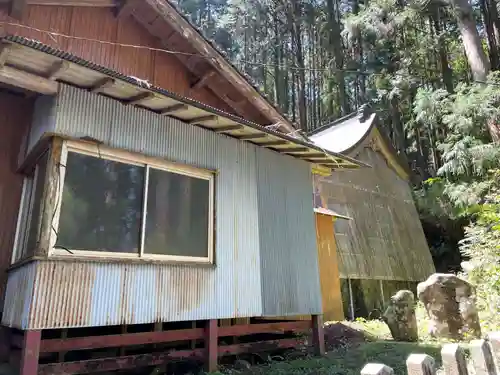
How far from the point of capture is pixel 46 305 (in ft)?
12.7

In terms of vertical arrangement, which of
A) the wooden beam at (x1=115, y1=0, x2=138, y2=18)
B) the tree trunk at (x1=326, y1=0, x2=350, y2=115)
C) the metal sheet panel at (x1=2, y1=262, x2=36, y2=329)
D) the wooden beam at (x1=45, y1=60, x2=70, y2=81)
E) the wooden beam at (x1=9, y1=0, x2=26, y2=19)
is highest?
the tree trunk at (x1=326, y1=0, x2=350, y2=115)

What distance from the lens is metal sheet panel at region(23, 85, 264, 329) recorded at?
4055 millimetres

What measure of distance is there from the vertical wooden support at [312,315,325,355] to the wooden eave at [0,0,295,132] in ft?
11.0

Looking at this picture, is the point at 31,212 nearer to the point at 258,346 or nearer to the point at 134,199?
the point at 134,199

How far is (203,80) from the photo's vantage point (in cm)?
674

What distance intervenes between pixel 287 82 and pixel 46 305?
22382 mm

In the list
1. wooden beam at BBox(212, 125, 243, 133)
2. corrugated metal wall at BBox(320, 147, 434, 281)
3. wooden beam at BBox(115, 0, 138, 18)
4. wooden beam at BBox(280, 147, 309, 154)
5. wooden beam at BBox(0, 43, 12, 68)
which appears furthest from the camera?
corrugated metal wall at BBox(320, 147, 434, 281)

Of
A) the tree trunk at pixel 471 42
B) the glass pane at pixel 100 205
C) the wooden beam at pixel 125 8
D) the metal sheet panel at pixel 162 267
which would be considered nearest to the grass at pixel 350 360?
the metal sheet panel at pixel 162 267

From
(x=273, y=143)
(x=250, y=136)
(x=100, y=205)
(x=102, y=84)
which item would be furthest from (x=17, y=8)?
(x=273, y=143)

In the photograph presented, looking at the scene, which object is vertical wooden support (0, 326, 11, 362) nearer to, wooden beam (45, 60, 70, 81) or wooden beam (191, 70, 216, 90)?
wooden beam (45, 60, 70, 81)

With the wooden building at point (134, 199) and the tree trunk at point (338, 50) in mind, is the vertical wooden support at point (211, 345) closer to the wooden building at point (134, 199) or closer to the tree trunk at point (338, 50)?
the wooden building at point (134, 199)

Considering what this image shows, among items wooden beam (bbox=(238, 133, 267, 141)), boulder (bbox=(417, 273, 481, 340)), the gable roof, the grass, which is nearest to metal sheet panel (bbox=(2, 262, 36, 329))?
the grass

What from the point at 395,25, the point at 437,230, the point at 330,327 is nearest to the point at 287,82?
the point at 395,25

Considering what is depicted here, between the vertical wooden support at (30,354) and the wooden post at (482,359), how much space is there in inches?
146
